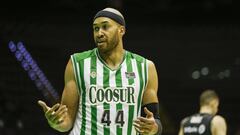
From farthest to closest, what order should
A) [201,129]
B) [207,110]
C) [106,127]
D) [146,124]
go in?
[207,110] → [201,129] → [106,127] → [146,124]

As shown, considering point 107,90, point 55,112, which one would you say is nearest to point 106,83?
point 107,90

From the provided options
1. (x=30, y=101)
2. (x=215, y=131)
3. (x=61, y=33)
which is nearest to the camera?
(x=215, y=131)

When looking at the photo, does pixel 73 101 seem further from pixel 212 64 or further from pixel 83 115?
pixel 212 64

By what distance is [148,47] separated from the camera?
1379 centimetres

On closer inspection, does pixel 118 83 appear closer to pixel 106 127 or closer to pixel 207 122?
pixel 106 127

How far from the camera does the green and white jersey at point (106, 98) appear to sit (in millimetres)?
4320

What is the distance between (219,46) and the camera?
1409cm

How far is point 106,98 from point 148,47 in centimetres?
952

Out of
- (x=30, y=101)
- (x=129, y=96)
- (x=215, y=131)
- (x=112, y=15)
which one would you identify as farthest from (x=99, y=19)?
(x=30, y=101)

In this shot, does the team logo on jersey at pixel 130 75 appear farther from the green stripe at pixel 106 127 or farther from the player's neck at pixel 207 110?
the player's neck at pixel 207 110

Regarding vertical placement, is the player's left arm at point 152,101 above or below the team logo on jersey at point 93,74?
below

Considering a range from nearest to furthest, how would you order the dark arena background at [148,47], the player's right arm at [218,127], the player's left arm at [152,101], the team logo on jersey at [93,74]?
the player's left arm at [152,101], the team logo on jersey at [93,74], the player's right arm at [218,127], the dark arena background at [148,47]

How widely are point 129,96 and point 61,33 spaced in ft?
31.2

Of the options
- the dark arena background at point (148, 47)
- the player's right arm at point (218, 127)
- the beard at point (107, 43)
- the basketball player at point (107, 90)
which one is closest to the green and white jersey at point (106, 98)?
the basketball player at point (107, 90)
